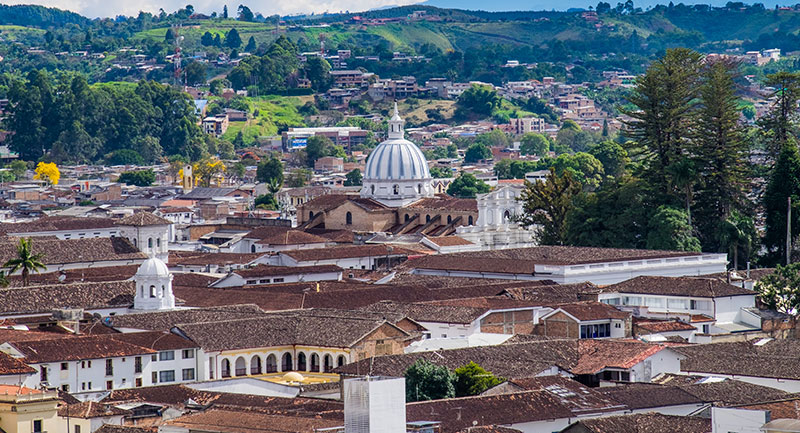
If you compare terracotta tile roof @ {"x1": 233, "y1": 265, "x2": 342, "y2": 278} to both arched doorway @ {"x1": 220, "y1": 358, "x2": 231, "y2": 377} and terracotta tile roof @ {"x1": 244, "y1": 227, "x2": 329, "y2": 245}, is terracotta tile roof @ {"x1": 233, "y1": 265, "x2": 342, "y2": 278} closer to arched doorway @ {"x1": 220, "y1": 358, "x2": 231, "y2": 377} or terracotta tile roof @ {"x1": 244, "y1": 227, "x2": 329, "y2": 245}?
terracotta tile roof @ {"x1": 244, "y1": 227, "x2": 329, "y2": 245}

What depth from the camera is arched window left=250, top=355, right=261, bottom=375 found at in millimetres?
58125

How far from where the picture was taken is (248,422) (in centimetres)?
4281

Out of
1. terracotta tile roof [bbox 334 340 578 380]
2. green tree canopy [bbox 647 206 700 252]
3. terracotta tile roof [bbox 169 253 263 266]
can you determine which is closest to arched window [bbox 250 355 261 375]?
terracotta tile roof [bbox 334 340 578 380]

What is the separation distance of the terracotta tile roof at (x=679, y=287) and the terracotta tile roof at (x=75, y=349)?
19328 millimetres

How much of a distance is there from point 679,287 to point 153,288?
17859 millimetres

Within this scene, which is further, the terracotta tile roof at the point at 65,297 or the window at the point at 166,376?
the terracotta tile roof at the point at 65,297

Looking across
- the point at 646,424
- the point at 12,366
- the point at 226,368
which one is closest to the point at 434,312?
the point at 226,368

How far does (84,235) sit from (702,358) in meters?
50.4

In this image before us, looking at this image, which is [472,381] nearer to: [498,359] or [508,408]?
[498,359]

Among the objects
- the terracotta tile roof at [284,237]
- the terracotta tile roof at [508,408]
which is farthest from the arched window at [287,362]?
the terracotta tile roof at [284,237]

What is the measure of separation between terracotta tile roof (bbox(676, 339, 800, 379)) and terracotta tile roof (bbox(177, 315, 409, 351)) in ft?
29.0

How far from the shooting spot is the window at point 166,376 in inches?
2215

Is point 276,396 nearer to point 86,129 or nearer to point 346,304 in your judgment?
point 346,304

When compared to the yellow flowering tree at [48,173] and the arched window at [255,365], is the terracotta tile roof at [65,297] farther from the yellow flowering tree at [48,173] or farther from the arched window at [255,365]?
the yellow flowering tree at [48,173]
